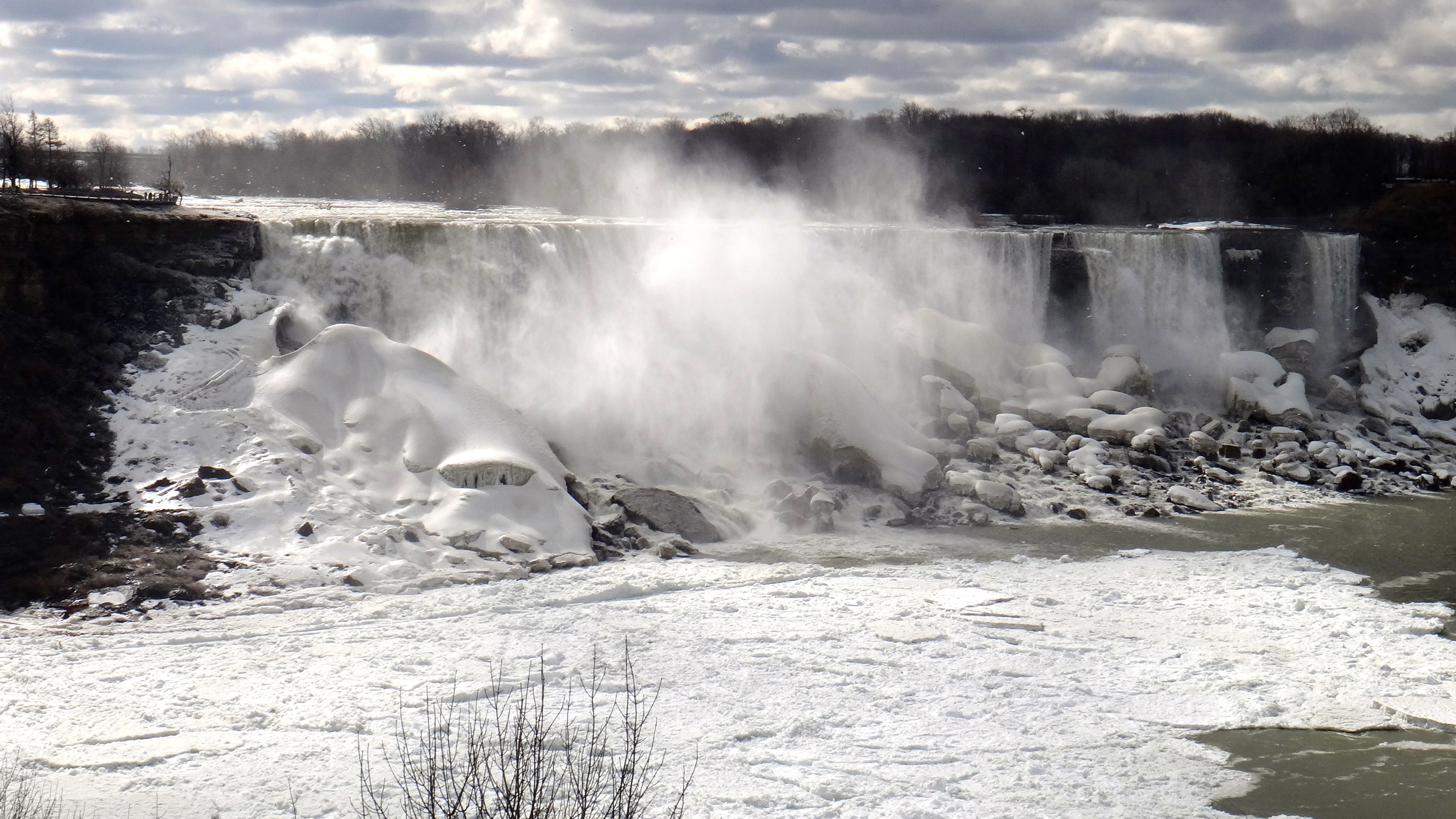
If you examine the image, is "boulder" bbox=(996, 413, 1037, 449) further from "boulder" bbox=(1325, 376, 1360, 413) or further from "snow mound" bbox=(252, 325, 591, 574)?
"snow mound" bbox=(252, 325, 591, 574)

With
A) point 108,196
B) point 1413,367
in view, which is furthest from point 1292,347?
point 108,196

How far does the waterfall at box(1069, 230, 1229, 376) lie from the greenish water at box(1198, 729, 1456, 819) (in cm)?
1914

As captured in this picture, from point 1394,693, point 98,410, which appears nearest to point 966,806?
point 1394,693

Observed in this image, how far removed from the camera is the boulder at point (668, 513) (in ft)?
55.4

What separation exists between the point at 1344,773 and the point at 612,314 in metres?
16.0

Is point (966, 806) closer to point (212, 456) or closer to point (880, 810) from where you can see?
point (880, 810)

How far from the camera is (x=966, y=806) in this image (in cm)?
883

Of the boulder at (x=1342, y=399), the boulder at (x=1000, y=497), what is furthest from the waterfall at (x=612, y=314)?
the boulder at (x=1342, y=399)

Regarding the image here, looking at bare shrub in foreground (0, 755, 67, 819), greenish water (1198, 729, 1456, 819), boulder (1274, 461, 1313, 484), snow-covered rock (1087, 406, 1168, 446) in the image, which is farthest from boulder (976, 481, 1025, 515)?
bare shrub in foreground (0, 755, 67, 819)

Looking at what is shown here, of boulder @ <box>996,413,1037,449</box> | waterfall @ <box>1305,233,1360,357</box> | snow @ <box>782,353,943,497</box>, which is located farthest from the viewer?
waterfall @ <box>1305,233,1360,357</box>

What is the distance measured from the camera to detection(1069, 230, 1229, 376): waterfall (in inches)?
1136

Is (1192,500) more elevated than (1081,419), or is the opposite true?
(1081,419)

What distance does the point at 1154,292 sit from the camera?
1155 inches

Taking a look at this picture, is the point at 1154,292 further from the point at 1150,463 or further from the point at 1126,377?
the point at 1150,463
